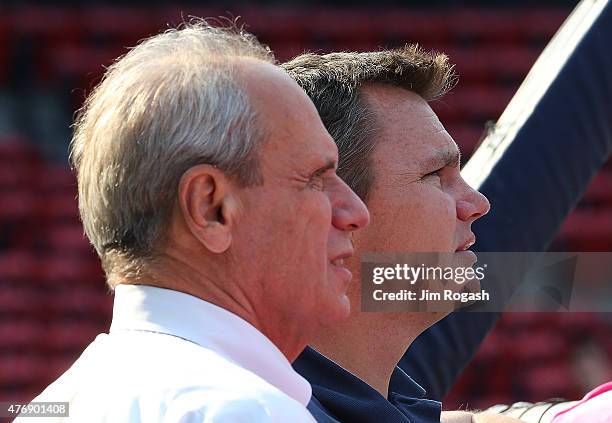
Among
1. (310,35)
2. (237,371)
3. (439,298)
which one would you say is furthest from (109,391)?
(310,35)

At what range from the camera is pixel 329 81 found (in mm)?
1509

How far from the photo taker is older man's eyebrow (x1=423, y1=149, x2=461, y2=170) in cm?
150

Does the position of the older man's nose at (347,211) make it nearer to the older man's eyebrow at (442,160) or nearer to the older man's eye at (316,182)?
the older man's eye at (316,182)

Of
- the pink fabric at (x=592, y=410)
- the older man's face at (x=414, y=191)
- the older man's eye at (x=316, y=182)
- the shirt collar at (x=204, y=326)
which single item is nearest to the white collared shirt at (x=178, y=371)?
the shirt collar at (x=204, y=326)

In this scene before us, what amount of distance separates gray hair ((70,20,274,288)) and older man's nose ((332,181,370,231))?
132 mm

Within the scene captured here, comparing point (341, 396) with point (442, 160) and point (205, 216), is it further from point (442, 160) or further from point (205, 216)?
point (205, 216)

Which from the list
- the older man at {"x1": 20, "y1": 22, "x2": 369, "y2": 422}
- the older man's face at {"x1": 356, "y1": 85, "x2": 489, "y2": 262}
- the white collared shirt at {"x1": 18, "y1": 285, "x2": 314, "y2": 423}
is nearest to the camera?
the white collared shirt at {"x1": 18, "y1": 285, "x2": 314, "y2": 423}

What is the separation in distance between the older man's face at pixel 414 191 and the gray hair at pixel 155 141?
0.50 meters

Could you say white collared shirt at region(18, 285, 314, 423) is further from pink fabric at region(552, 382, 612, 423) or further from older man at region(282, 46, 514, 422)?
pink fabric at region(552, 382, 612, 423)

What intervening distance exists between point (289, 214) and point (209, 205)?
0.24 ft

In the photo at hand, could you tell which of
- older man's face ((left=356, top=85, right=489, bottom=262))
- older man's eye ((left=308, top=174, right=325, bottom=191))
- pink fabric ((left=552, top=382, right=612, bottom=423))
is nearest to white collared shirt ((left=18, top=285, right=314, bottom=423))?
older man's eye ((left=308, top=174, right=325, bottom=191))

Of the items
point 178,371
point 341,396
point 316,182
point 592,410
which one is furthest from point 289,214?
point 592,410

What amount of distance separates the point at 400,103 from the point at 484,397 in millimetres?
3556

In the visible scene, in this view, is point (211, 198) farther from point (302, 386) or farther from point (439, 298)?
point (439, 298)
